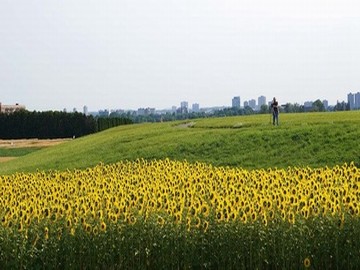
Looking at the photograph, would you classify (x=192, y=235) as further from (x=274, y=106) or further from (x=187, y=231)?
(x=274, y=106)

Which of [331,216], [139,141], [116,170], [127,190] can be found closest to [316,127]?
[139,141]

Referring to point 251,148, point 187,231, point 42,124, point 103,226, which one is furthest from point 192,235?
point 42,124

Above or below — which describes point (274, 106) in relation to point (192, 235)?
above

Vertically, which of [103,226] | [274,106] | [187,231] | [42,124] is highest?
[274,106]

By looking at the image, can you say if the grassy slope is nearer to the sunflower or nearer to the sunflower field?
the sunflower field

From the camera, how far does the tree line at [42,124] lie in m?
82.4

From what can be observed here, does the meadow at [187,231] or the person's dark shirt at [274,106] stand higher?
the person's dark shirt at [274,106]

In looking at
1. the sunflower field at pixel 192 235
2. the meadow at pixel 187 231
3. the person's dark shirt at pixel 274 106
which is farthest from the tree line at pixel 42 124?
the sunflower field at pixel 192 235

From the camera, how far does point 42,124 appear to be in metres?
82.9

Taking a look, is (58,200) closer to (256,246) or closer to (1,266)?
(1,266)

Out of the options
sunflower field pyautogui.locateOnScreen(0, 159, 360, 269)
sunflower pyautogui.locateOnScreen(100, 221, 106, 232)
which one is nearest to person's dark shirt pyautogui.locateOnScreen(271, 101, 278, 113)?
sunflower field pyautogui.locateOnScreen(0, 159, 360, 269)

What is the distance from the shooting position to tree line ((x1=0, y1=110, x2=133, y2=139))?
270 feet

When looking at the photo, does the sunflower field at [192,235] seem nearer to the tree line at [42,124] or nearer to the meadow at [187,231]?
the meadow at [187,231]

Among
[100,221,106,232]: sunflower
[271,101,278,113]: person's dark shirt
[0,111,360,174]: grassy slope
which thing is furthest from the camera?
[271,101,278,113]: person's dark shirt
